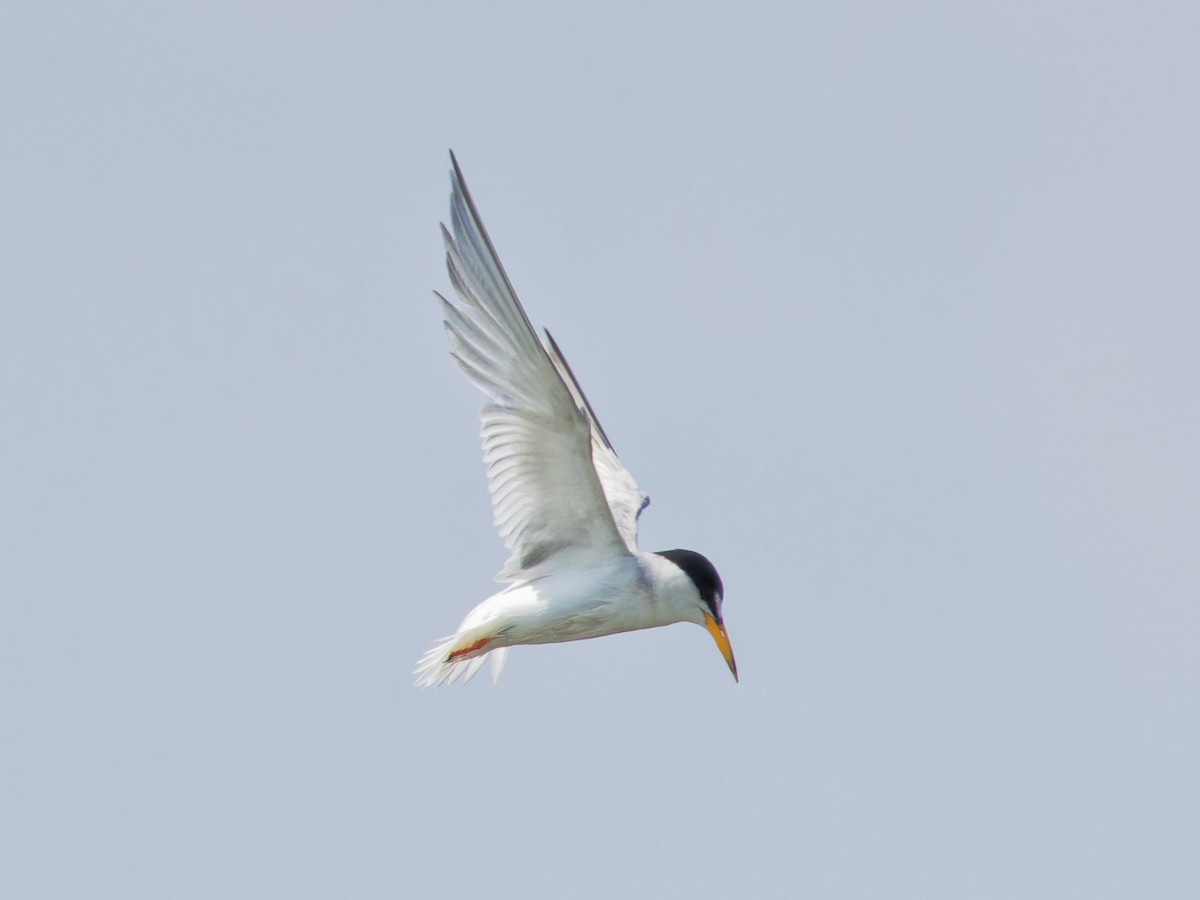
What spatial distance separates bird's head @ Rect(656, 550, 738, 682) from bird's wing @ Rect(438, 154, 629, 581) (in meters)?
0.37

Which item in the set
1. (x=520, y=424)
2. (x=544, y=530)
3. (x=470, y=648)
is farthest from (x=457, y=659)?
(x=520, y=424)

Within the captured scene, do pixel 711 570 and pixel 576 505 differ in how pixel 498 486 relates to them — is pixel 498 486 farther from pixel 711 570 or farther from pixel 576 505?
pixel 711 570

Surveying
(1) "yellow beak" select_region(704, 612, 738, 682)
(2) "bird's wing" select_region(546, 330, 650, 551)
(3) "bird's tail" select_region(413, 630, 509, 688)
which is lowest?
(1) "yellow beak" select_region(704, 612, 738, 682)

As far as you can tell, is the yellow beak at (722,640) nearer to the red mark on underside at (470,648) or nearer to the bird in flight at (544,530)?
the bird in flight at (544,530)

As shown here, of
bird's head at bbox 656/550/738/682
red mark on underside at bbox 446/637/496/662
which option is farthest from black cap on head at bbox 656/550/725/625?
red mark on underside at bbox 446/637/496/662

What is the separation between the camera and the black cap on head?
9.92 meters

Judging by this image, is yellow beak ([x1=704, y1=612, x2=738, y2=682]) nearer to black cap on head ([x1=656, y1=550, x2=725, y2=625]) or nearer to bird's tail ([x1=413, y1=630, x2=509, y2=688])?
black cap on head ([x1=656, y1=550, x2=725, y2=625])

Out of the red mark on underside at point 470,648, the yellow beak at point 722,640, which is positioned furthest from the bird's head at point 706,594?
the red mark on underside at point 470,648

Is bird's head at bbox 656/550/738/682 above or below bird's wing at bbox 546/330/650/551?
below

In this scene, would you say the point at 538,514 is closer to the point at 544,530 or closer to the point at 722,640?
the point at 544,530

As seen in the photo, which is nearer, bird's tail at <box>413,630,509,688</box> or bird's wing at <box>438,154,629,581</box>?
bird's wing at <box>438,154,629,581</box>

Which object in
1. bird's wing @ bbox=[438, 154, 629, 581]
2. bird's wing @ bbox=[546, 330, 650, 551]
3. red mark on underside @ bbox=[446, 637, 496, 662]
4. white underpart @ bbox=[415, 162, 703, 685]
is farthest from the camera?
bird's wing @ bbox=[546, 330, 650, 551]

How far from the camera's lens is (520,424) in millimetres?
9688

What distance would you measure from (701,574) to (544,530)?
3.12 feet
